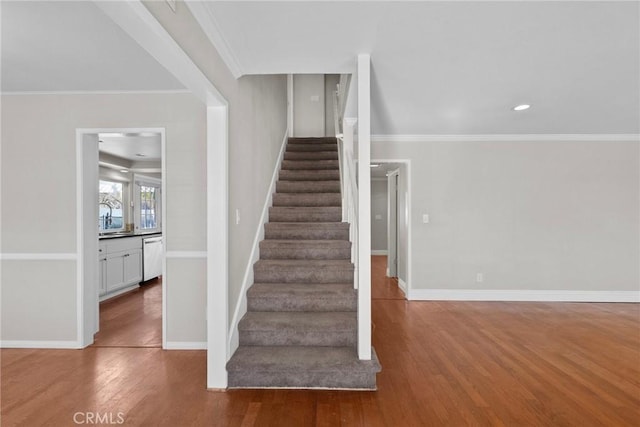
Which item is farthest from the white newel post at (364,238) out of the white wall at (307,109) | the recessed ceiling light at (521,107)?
the white wall at (307,109)

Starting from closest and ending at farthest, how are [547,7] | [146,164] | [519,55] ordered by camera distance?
[547,7]
[519,55]
[146,164]

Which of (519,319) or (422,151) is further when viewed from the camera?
(422,151)

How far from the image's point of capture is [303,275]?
315cm

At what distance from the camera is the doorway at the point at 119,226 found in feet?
10.1

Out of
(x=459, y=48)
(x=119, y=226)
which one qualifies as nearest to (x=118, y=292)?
(x=119, y=226)

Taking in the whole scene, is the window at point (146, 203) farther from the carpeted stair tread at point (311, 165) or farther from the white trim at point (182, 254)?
the white trim at point (182, 254)

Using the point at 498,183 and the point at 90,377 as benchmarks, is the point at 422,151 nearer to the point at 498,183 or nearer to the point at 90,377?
the point at 498,183

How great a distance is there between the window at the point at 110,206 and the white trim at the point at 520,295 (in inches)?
220

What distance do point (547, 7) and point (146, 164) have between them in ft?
22.5

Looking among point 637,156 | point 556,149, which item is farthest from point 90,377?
point 637,156

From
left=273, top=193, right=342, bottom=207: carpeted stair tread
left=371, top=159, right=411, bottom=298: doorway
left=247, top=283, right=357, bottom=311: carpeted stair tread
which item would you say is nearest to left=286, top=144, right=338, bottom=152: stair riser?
left=371, top=159, right=411, bottom=298: doorway

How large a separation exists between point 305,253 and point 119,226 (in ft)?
15.6

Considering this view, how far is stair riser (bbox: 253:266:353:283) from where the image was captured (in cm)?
315

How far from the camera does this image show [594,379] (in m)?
2.43
